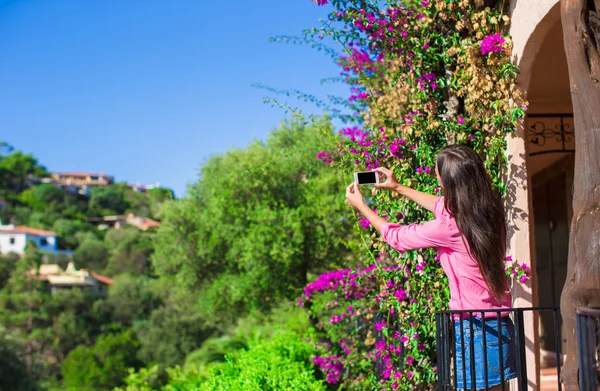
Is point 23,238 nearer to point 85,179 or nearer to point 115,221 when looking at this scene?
point 115,221

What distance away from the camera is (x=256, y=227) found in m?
12.9

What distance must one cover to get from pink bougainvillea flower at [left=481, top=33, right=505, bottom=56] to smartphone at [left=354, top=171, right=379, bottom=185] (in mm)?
1947

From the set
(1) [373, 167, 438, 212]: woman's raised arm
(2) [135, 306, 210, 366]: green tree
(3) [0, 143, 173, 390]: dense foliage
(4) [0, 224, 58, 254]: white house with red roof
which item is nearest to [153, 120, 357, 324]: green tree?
(1) [373, 167, 438, 212]: woman's raised arm

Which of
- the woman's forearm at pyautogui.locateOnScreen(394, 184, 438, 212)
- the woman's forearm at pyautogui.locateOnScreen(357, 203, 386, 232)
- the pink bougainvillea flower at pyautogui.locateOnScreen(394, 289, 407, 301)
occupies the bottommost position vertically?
the pink bougainvillea flower at pyautogui.locateOnScreen(394, 289, 407, 301)

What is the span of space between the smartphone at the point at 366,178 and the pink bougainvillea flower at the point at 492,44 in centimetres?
195

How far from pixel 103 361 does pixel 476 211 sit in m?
53.1

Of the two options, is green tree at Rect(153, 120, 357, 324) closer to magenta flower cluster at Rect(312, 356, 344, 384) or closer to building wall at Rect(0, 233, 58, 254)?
magenta flower cluster at Rect(312, 356, 344, 384)

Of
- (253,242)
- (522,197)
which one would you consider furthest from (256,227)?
(522,197)

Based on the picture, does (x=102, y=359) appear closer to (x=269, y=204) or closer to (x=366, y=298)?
(x=269, y=204)

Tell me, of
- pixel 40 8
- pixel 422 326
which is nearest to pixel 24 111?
pixel 40 8

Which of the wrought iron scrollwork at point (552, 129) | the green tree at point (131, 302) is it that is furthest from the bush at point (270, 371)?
the green tree at point (131, 302)

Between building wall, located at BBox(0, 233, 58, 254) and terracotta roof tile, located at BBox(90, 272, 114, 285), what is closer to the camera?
terracotta roof tile, located at BBox(90, 272, 114, 285)

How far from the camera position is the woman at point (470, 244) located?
2.85 m

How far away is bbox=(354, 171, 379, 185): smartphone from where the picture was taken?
331cm
